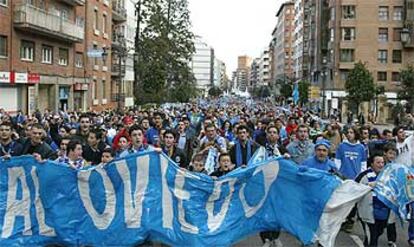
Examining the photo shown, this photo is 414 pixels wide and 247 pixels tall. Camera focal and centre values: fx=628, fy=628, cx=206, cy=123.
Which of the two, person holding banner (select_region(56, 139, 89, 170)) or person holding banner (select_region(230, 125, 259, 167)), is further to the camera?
person holding banner (select_region(230, 125, 259, 167))

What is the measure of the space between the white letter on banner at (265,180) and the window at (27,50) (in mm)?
29560

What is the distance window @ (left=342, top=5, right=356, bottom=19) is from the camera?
74.5 m

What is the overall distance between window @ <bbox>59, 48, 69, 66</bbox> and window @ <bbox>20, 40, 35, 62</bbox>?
5.27 metres

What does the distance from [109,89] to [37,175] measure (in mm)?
49357

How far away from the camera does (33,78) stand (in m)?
36.2

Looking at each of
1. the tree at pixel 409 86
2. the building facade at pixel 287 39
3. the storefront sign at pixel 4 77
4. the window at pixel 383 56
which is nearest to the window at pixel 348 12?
the window at pixel 383 56

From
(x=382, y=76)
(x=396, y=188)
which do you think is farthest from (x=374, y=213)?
(x=382, y=76)

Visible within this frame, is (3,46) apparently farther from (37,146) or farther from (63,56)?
(37,146)

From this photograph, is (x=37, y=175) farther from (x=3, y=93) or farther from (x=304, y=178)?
(x=3, y=93)

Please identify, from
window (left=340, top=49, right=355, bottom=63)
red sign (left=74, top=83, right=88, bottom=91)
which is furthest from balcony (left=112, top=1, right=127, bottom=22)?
window (left=340, top=49, right=355, bottom=63)

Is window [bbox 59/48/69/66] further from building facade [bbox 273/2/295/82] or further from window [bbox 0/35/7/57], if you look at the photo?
building facade [bbox 273/2/295/82]

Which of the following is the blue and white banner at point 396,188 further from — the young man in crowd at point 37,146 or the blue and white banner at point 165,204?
the young man in crowd at point 37,146

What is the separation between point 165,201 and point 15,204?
2.05 m

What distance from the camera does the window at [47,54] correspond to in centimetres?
3931
